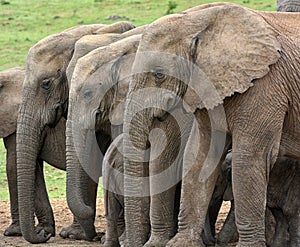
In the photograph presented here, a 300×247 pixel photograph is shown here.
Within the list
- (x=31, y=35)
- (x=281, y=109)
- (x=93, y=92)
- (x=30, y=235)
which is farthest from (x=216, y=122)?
(x=31, y=35)

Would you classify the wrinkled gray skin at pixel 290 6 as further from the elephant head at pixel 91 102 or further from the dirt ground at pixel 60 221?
the elephant head at pixel 91 102

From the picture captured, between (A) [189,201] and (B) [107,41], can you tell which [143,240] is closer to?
(A) [189,201]

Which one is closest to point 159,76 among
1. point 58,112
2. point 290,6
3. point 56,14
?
point 58,112

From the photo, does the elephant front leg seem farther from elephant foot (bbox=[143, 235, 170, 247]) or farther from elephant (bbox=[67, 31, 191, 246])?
elephant (bbox=[67, 31, 191, 246])

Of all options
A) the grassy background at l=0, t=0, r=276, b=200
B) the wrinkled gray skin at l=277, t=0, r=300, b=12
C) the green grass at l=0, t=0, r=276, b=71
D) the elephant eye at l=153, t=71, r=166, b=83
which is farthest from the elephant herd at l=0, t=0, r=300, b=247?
the green grass at l=0, t=0, r=276, b=71

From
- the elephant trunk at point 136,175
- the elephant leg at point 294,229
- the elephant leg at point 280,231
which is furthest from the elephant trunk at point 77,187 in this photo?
the elephant leg at point 294,229

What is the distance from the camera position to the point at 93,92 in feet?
28.2

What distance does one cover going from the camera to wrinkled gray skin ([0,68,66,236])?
9.58 metres

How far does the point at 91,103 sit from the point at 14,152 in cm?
145

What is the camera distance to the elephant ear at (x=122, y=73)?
8.45m

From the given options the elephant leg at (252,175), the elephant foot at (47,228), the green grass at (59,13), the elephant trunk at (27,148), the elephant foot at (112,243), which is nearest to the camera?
the elephant leg at (252,175)

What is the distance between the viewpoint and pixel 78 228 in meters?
9.27

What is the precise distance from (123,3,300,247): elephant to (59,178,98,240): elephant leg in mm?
1653

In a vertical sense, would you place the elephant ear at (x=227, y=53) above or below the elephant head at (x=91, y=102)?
above
